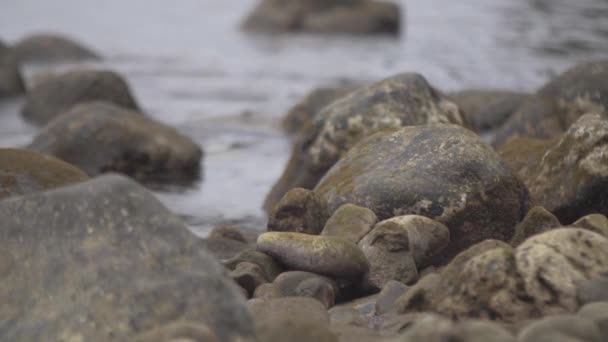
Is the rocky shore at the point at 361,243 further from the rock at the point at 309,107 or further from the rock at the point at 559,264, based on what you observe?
the rock at the point at 309,107

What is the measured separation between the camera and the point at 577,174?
245 inches

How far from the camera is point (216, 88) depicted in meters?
16.5

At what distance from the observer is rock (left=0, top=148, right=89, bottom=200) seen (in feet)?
20.1

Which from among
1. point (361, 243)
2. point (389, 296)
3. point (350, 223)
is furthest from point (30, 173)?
point (389, 296)

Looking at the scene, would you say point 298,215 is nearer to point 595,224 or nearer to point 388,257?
point 388,257

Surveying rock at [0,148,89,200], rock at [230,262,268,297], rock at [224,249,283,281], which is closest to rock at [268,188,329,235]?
rock at [224,249,283,281]

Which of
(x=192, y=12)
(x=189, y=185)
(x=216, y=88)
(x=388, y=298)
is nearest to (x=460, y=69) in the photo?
(x=216, y=88)

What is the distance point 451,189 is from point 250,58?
14681 millimetres

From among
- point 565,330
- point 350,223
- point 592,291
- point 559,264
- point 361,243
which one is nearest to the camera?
point 565,330

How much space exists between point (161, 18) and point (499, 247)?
23.5 metres

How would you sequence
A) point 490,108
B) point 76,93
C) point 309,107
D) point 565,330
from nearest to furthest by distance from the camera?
1. point 565,330
2. point 490,108
3. point 76,93
4. point 309,107

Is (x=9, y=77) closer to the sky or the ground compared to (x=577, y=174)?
closer to the ground

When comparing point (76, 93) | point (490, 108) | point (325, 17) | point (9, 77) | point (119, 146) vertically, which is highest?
point (490, 108)

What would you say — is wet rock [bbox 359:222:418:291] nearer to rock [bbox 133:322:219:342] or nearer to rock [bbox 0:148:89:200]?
rock [bbox 133:322:219:342]
